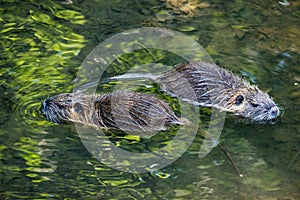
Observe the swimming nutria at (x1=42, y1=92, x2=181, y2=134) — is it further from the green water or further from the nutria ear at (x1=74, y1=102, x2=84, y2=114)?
the green water

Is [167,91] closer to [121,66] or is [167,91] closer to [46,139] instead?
[121,66]

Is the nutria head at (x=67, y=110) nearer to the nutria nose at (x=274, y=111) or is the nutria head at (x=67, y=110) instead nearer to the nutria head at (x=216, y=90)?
the nutria head at (x=216, y=90)

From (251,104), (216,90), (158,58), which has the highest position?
A: (158,58)

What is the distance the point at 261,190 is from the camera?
4.41 meters

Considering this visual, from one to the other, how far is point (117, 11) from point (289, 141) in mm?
2562

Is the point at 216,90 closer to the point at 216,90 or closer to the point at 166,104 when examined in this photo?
the point at 216,90

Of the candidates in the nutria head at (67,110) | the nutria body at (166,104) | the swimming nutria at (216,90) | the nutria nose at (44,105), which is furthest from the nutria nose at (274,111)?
the nutria nose at (44,105)

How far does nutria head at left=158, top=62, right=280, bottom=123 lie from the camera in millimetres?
5305

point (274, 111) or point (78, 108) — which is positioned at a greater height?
point (78, 108)

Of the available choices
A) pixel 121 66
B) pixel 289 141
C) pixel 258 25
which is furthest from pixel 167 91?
pixel 258 25

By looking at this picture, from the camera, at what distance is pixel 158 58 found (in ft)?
19.0

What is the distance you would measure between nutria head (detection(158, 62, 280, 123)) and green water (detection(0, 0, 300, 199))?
0.57ft

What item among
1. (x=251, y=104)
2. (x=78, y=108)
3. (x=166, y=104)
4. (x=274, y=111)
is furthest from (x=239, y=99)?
(x=78, y=108)

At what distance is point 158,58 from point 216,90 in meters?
0.74
